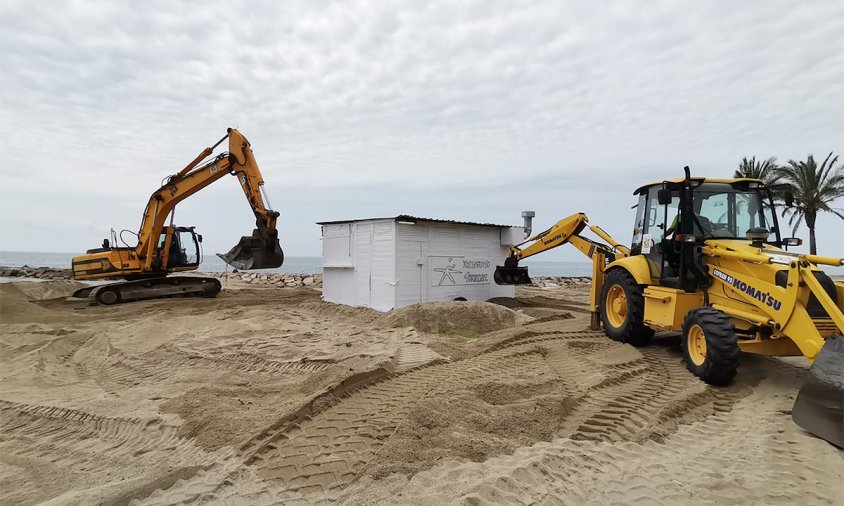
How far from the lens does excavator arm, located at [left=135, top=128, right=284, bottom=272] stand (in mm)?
14820

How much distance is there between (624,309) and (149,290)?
51.9ft

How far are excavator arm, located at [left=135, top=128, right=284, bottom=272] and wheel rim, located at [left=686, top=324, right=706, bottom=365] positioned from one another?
37.8ft

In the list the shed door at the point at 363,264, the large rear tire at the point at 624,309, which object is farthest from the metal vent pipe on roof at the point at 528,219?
the large rear tire at the point at 624,309

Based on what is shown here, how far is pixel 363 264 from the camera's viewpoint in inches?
569

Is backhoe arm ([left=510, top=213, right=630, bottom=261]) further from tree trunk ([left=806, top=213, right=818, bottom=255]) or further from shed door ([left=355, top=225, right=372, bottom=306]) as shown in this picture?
tree trunk ([left=806, top=213, right=818, bottom=255])

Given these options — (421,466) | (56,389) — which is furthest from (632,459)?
(56,389)

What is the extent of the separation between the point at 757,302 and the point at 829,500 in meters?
3.24

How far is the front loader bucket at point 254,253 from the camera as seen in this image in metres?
14.7

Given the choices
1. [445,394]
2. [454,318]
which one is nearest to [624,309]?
[454,318]

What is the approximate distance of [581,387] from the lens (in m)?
6.14

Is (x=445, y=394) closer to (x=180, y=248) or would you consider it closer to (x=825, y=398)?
(x=825, y=398)

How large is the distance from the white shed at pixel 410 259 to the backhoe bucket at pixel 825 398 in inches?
376

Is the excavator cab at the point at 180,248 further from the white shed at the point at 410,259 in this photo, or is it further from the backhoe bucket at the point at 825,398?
the backhoe bucket at the point at 825,398

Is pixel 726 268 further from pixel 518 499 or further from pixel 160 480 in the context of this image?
pixel 160 480
